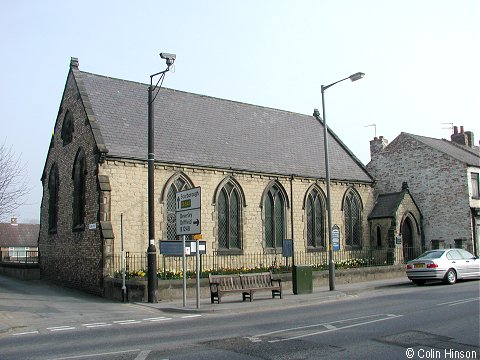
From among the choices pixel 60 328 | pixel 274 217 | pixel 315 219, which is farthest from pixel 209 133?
pixel 60 328

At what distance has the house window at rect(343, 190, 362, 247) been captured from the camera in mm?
30844

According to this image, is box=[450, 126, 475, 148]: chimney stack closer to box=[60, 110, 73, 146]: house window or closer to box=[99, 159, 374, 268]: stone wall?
box=[99, 159, 374, 268]: stone wall

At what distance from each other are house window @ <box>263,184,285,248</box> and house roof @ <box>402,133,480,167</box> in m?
11.8

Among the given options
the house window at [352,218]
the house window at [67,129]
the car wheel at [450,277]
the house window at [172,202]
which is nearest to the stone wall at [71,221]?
the house window at [67,129]

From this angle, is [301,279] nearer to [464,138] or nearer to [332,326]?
[332,326]

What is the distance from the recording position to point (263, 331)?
11.2 metres

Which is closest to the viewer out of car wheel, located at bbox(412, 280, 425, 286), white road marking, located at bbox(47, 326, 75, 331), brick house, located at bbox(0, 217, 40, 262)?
white road marking, located at bbox(47, 326, 75, 331)

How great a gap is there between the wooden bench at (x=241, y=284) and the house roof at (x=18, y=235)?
5081 centimetres

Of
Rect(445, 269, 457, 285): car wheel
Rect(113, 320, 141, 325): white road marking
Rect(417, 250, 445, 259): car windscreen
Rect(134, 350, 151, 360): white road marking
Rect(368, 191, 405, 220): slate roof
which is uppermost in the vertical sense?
Rect(368, 191, 405, 220): slate roof

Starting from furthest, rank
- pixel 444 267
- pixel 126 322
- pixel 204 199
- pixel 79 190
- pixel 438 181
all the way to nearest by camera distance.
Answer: pixel 438 181 → pixel 204 199 → pixel 79 190 → pixel 444 267 → pixel 126 322

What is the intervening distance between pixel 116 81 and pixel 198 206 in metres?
13.3

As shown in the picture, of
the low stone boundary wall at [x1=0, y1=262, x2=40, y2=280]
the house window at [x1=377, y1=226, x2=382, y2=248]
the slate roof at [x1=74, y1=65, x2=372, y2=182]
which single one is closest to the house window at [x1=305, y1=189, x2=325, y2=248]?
the slate roof at [x1=74, y1=65, x2=372, y2=182]

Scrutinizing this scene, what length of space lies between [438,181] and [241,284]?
19.1m

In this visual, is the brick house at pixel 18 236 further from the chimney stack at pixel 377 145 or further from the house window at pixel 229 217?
the house window at pixel 229 217
